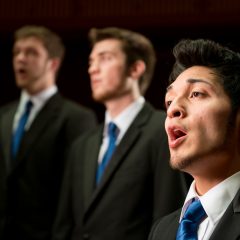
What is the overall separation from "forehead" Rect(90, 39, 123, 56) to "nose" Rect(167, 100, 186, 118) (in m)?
1.24

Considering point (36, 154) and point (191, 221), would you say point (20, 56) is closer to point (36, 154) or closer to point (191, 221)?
point (36, 154)

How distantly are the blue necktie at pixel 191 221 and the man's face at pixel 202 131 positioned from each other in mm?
96

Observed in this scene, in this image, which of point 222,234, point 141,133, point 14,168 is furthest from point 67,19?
point 222,234

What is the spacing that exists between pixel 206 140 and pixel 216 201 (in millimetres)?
151

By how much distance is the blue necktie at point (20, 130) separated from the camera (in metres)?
2.89

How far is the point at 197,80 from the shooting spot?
1.55m

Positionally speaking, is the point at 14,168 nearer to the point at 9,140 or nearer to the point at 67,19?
the point at 9,140

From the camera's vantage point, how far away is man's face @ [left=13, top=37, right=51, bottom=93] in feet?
10.2

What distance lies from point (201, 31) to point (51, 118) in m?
1.04

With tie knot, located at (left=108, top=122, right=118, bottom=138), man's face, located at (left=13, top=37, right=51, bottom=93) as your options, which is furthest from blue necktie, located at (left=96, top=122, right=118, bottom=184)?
man's face, located at (left=13, top=37, right=51, bottom=93)

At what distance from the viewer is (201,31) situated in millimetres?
3418

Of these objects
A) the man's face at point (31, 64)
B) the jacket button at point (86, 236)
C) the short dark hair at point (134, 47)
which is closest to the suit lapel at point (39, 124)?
the man's face at point (31, 64)

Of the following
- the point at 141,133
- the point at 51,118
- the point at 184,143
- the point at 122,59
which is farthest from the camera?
the point at 51,118

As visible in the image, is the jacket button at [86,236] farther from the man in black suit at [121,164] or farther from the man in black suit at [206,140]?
the man in black suit at [206,140]
